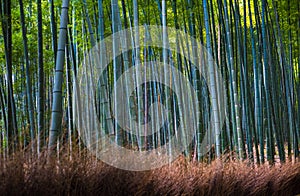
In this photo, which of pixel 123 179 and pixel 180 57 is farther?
pixel 180 57

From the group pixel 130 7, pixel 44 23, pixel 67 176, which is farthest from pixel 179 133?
pixel 67 176

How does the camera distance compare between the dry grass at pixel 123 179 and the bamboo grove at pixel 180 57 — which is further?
the bamboo grove at pixel 180 57

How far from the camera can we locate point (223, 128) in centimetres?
701

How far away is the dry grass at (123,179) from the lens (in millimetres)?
2252

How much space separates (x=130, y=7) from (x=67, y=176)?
5.91m

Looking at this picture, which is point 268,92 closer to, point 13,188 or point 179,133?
point 179,133

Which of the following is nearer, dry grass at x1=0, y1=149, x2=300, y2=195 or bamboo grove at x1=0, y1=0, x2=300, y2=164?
dry grass at x1=0, y1=149, x2=300, y2=195

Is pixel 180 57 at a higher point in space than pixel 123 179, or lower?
higher

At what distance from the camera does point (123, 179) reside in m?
2.87

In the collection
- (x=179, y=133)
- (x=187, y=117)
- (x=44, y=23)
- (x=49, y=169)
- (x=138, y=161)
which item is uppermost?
(x=44, y=23)

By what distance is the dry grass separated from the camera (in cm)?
225

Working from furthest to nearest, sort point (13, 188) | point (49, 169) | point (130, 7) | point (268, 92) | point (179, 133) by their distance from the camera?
point (179, 133) < point (130, 7) < point (268, 92) < point (49, 169) < point (13, 188)

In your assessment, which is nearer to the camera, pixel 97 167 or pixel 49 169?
pixel 49 169

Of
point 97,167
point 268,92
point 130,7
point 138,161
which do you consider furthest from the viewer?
point 130,7
